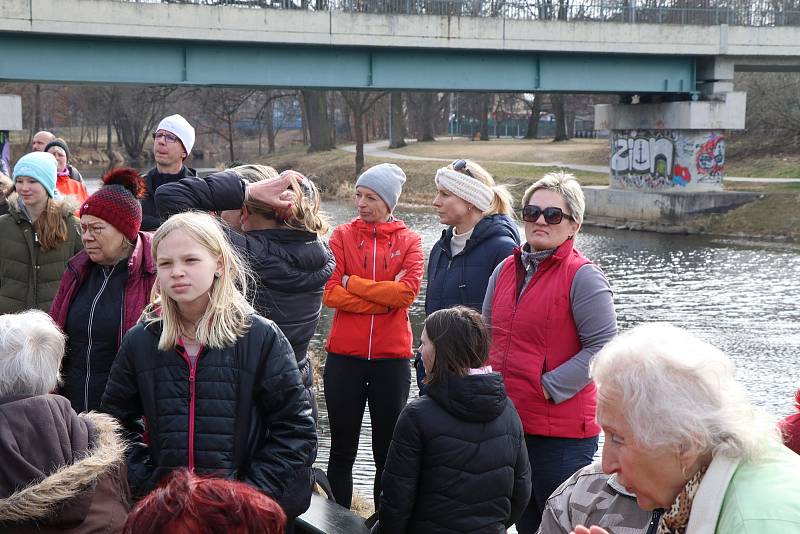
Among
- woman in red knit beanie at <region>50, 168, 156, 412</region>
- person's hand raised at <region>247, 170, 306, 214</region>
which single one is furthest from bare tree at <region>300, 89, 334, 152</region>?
woman in red knit beanie at <region>50, 168, 156, 412</region>

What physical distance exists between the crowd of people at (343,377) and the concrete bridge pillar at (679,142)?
1002 inches

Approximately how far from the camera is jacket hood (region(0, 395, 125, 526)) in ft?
9.84

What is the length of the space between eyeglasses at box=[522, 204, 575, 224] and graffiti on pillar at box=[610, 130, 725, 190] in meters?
26.6

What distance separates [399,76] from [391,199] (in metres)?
21.2

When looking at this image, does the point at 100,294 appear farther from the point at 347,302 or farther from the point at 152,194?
the point at 152,194

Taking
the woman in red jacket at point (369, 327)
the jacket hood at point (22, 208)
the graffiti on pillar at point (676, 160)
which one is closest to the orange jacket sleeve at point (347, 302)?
the woman in red jacket at point (369, 327)

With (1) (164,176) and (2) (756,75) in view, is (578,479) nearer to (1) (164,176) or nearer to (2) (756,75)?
(1) (164,176)

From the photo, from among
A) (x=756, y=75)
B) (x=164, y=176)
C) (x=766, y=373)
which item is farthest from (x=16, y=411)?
(x=756, y=75)

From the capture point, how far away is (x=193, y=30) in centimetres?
2367

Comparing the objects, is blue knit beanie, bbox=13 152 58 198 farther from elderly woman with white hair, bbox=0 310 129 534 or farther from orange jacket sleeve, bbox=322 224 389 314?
elderly woman with white hair, bbox=0 310 129 534

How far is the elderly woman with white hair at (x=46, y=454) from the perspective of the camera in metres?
3.02

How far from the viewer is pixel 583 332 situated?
4867mm

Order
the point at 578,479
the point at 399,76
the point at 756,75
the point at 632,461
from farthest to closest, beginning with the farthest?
the point at 756,75 < the point at 399,76 < the point at 578,479 < the point at 632,461

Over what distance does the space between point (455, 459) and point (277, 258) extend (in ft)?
4.45
